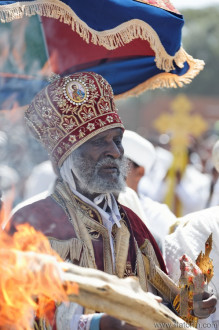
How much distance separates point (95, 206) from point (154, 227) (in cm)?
256

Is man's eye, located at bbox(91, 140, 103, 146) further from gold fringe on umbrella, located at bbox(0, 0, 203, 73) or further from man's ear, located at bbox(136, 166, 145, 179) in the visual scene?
man's ear, located at bbox(136, 166, 145, 179)

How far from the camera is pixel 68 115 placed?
3.92m

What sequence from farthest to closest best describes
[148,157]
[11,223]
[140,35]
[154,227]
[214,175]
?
[214,175], [148,157], [154,227], [140,35], [11,223]

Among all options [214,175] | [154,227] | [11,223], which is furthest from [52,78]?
[214,175]

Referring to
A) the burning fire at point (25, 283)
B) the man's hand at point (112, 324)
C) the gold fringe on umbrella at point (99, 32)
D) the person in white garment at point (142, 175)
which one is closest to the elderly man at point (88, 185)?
the gold fringe on umbrella at point (99, 32)

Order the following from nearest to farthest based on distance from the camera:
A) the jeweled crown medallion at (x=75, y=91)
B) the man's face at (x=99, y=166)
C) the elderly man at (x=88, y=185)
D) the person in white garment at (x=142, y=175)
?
the elderly man at (x=88, y=185)
the man's face at (x=99, y=166)
the jeweled crown medallion at (x=75, y=91)
the person in white garment at (x=142, y=175)

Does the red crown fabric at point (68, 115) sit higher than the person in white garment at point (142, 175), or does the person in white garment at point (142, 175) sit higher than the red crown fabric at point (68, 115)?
the red crown fabric at point (68, 115)

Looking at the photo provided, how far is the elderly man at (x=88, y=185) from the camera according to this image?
3.63 m

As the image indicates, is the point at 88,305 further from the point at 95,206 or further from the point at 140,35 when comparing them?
the point at 140,35

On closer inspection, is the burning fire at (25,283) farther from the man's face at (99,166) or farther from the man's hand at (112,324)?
the man's face at (99,166)

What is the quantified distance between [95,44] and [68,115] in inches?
26.6

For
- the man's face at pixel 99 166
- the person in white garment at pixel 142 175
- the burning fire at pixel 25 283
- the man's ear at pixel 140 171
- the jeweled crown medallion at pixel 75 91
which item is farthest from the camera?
the man's ear at pixel 140 171

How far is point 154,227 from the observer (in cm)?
631

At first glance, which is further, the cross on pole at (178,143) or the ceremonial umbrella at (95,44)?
the cross on pole at (178,143)
